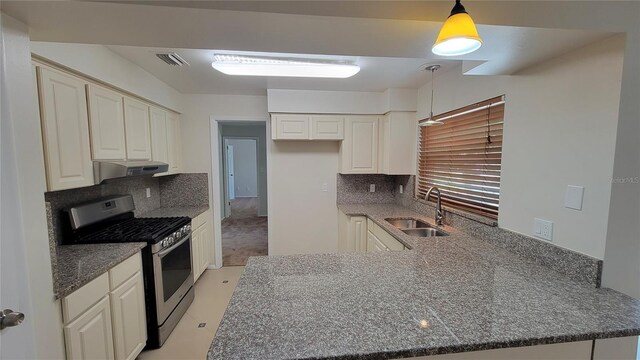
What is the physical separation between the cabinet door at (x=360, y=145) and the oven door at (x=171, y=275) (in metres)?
2.02

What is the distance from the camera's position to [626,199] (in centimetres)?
113

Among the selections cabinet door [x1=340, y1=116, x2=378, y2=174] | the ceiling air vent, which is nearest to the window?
cabinet door [x1=340, y1=116, x2=378, y2=174]

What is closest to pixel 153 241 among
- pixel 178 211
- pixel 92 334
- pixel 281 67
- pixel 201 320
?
pixel 92 334

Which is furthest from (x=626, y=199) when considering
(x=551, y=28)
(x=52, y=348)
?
(x=52, y=348)

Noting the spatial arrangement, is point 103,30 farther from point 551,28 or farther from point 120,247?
point 551,28

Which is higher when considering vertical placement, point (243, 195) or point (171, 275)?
point (171, 275)

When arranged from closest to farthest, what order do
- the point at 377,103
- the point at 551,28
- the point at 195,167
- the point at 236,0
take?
the point at 236,0 < the point at 551,28 < the point at 377,103 < the point at 195,167

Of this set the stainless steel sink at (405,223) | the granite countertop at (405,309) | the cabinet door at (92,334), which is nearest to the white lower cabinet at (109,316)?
the cabinet door at (92,334)

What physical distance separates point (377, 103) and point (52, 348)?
10.8 ft

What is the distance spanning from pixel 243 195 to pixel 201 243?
6343mm

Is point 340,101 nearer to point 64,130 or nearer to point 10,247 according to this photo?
point 64,130

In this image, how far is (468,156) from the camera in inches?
83.6

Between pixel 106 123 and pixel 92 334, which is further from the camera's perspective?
pixel 106 123

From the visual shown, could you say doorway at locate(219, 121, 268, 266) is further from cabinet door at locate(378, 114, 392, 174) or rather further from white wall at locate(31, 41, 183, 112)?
cabinet door at locate(378, 114, 392, 174)
